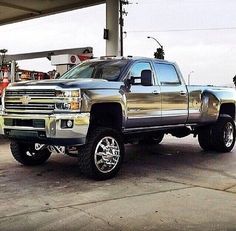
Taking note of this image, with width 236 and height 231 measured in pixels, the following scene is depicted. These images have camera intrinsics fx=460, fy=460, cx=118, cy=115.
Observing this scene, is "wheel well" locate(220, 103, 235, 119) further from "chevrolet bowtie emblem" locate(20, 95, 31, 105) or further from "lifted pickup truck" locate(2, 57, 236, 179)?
"chevrolet bowtie emblem" locate(20, 95, 31, 105)

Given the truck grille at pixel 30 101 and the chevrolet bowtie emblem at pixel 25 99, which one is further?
the chevrolet bowtie emblem at pixel 25 99

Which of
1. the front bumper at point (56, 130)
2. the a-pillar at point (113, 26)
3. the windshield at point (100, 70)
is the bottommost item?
the front bumper at point (56, 130)

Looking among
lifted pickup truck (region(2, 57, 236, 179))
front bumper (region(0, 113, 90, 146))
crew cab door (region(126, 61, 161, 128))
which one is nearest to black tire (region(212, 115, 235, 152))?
lifted pickup truck (region(2, 57, 236, 179))

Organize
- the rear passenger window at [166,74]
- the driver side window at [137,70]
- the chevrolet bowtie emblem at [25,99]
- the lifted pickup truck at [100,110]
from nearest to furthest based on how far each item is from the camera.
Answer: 1. the lifted pickup truck at [100,110]
2. the chevrolet bowtie emblem at [25,99]
3. the driver side window at [137,70]
4. the rear passenger window at [166,74]

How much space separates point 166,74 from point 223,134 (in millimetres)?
2364

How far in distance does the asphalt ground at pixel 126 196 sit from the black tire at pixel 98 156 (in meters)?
0.17

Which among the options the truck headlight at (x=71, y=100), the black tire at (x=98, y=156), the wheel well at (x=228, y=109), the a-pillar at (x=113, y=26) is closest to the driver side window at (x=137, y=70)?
the black tire at (x=98, y=156)

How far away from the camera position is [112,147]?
25.1 ft

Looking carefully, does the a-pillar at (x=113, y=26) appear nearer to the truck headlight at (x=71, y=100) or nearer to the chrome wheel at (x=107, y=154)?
the chrome wheel at (x=107, y=154)

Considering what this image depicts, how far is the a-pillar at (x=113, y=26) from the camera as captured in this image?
1816 cm

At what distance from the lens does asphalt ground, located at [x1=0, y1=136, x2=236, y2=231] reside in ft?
17.1

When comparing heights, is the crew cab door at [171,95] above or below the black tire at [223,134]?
above

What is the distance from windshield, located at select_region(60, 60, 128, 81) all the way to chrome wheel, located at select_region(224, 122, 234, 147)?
3656 millimetres

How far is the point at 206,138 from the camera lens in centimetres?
1080
